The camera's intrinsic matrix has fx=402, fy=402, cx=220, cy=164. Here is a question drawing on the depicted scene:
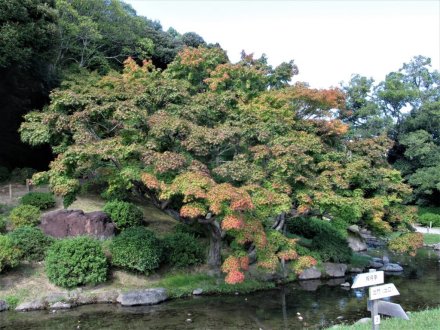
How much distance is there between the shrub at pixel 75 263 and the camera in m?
14.1

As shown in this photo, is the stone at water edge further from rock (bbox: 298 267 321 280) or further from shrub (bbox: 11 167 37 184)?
shrub (bbox: 11 167 37 184)

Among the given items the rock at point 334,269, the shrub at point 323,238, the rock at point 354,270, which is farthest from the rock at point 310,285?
the rock at point 354,270

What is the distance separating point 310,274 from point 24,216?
1274cm

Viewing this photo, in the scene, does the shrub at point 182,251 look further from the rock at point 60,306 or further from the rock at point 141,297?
the rock at point 60,306

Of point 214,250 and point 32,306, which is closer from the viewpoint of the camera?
point 32,306

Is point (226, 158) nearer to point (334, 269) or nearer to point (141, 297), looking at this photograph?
point (141, 297)

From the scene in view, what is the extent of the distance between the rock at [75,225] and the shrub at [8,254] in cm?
239

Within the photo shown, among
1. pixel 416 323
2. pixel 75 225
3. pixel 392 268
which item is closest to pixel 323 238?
pixel 392 268

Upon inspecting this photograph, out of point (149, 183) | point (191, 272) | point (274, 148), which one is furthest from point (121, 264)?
point (274, 148)

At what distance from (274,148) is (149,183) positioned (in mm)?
4801

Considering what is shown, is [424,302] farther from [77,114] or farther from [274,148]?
[77,114]

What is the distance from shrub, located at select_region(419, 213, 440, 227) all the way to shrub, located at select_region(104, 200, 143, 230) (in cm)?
2638

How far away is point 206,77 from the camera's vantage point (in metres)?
21.2

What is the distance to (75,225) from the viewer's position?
16859 millimetres
